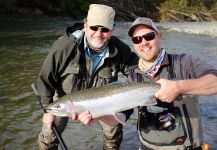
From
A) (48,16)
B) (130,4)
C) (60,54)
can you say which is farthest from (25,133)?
(130,4)

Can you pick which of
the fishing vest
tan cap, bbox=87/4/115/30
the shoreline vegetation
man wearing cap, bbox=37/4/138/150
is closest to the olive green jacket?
man wearing cap, bbox=37/4/138/150

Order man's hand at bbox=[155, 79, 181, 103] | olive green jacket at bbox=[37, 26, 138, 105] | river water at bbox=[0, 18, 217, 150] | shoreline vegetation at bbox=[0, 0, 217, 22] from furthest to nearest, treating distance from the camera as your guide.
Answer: shoreline vegetation at bbox=[0, 0, 217, 22] < river water at bbox=[0, 18, 217, 150] < olive green jacket at bbox=[37, 26, 138, 105] < man's hand at bbox=[155, 79, 181, 103]

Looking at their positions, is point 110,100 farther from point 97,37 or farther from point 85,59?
point 85,59

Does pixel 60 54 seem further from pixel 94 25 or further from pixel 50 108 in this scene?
pixel 50 108

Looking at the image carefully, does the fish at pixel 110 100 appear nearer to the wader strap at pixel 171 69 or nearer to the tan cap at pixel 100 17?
A: the wader strap at pixel 171 69

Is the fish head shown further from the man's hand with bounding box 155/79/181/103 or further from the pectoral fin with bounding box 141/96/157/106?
the man's hand with bounding box 155/79/181/103

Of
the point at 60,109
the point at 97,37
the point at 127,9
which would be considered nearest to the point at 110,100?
the point at 60,109

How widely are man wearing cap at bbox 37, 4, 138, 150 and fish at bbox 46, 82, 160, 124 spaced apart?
0.80 meters

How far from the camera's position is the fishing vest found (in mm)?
3404

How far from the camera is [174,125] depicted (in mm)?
3420

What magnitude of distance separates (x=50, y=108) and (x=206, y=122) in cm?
409

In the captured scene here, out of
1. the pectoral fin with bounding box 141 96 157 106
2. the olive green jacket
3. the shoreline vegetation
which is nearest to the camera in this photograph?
the pectoral fin with bounding box 141 96 157 106

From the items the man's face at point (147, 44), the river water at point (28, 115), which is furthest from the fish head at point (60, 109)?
the river water at point (28, 115)

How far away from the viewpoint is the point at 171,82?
3.11 m
